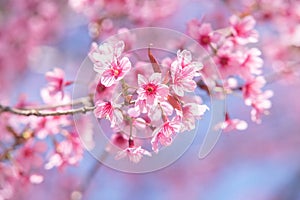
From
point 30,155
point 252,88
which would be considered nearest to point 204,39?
point 252,88

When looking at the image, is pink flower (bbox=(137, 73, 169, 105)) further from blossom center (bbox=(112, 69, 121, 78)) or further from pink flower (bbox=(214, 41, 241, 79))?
pink flower (bbox=(214, 41, 241, 79))

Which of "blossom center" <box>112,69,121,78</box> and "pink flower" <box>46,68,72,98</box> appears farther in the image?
"pink flower" <box>46,68,72,98</box>

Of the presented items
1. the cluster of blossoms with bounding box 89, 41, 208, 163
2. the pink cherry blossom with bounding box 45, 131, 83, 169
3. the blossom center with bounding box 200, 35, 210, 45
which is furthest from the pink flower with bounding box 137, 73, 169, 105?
the pink cherry blossom with bounding box 45, 131, 83, 169

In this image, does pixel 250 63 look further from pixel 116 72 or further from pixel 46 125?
pixel 46 125

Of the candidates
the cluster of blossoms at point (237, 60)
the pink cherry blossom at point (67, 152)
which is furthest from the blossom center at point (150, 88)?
the pink cherry blossom at point (67, 152)

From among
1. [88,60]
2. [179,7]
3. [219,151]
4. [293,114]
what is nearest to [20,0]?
[179,7]

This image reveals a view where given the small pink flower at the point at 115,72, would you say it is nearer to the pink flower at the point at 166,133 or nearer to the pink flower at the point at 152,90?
the pink flower at the point at 152,90

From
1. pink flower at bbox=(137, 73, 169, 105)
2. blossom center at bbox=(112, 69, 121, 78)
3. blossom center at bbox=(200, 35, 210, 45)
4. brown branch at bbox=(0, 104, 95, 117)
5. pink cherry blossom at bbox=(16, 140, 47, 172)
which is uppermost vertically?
blossom center at bbox=(200, 35, 210, 45)
